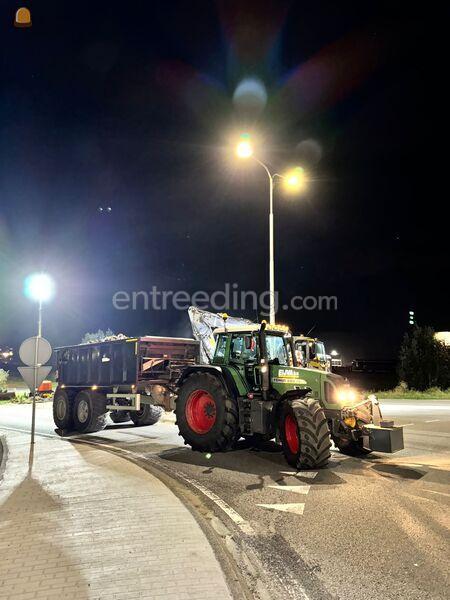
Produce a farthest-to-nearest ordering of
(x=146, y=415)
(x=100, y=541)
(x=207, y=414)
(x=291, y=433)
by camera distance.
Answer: (x=146, y=415), (x=207, y=414), (x=291, y=433), (x=100, y=541)

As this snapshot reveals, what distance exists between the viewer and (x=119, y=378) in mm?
12906

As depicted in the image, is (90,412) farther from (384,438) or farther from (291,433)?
(384,438)

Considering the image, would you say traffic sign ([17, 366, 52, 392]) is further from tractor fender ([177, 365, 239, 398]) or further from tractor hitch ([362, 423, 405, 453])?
tractor hitch ([362, 423, 405, 453])

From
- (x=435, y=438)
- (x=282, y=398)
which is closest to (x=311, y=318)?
(x=435, y=438)

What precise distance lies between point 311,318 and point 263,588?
147ft

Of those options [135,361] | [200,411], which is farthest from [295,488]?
[135,361]

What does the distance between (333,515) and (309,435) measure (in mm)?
2214

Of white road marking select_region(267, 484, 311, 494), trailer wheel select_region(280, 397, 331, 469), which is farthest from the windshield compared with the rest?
white road marking select_region(267, 484, 311, 494)

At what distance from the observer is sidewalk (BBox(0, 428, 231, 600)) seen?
3801 mm

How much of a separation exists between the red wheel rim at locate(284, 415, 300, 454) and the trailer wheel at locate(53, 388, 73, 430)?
319 inches

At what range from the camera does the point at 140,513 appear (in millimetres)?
5727

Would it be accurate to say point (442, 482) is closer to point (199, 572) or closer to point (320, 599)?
point (320, 599)

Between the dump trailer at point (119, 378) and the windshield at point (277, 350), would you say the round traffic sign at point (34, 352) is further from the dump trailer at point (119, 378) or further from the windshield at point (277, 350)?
the windshield at point (277, 350)

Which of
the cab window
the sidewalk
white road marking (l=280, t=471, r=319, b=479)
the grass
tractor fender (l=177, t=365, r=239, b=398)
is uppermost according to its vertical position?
the cab window
